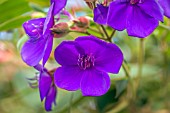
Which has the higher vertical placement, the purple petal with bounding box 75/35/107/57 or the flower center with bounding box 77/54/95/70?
the purple petal with bounding box 75/35/107/57

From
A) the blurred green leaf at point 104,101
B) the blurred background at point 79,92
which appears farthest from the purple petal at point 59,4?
the blurred green leaf at point 104,101

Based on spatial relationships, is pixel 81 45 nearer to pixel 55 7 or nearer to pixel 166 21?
pixel 55 7

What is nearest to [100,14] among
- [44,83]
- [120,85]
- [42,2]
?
[44,83]

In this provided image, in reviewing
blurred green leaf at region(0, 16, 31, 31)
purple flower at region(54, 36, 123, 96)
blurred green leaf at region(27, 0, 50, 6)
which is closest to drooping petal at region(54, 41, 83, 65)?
purple flower at region(54, 36, 123, 96)

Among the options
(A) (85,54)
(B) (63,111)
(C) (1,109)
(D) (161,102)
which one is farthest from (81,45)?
(C) (1,109)

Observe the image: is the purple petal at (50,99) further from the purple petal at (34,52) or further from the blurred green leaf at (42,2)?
the blurred green leaf at (42,2)

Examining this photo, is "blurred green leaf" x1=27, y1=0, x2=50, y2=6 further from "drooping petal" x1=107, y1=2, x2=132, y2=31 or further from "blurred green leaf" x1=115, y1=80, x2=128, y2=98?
"drooping petal" x1=107, y1=2, x2=132, y2=31
